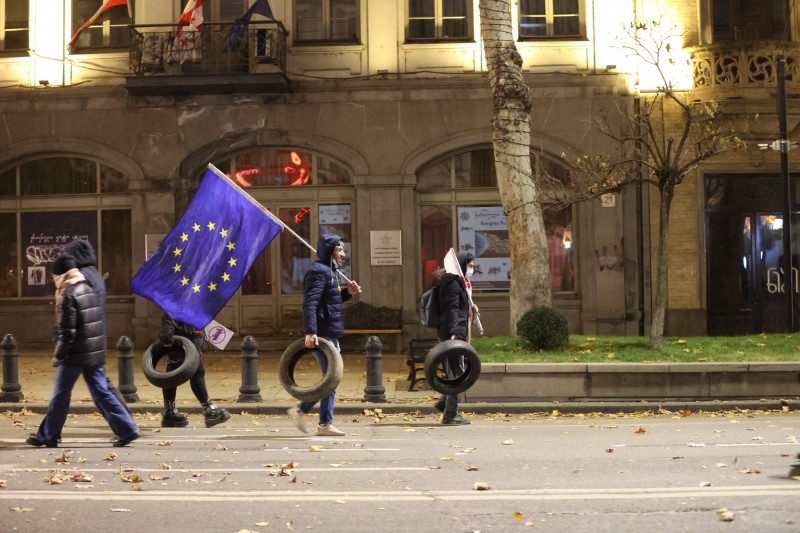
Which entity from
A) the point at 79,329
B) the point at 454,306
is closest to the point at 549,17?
the point at 454,306

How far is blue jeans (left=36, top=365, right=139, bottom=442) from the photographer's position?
9.76 metres

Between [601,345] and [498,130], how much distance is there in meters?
3.47

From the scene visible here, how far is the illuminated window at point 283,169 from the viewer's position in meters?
21.5

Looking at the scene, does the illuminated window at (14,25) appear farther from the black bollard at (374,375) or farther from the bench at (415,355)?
the black bollard at (374,375)

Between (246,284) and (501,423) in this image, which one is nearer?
(501,423)

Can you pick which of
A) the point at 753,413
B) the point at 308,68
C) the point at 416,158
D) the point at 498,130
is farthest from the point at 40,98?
the point at 753,413

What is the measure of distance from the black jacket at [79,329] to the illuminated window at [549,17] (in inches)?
538

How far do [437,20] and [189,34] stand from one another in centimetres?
491

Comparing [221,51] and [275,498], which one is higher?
[221,51]

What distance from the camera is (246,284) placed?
854 inches

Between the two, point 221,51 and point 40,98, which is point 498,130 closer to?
point 221,51

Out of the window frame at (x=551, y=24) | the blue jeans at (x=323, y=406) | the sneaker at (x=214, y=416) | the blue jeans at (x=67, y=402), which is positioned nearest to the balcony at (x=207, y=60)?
the window frame at (x=551, y=24)

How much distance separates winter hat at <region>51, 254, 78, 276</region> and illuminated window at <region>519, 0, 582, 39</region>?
535 inches

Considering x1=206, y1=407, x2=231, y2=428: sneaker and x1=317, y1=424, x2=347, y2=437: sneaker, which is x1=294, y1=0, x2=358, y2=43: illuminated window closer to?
x1=206, y1=407, x2=231, y2=428: sneaker
